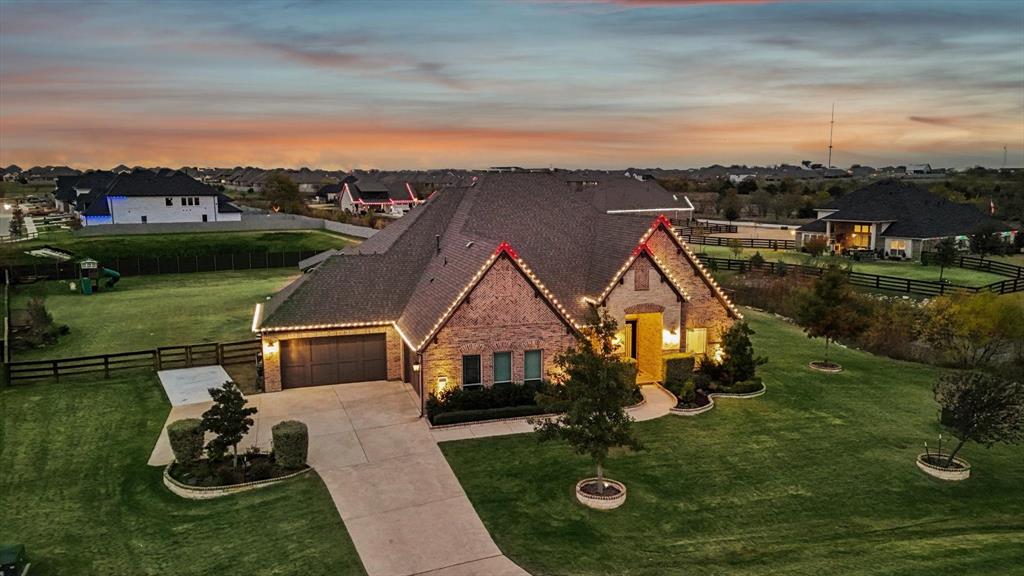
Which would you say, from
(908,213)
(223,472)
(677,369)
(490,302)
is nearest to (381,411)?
(490,302)

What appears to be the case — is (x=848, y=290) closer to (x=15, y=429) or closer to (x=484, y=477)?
(x=484, y=477)

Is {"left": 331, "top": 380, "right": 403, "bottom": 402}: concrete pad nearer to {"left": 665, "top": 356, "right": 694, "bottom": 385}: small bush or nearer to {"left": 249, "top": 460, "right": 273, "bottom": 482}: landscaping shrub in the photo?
{"left": 249, "top": 460, "right": 273, "bottom": 482}: landscaping shrub

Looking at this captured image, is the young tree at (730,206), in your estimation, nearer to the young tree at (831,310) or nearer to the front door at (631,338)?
the young tree at (831,310)

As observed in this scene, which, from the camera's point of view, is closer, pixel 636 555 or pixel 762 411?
pixel 636 555

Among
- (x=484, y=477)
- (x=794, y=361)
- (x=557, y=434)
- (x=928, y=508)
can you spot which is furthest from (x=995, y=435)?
(x=484, y=477)

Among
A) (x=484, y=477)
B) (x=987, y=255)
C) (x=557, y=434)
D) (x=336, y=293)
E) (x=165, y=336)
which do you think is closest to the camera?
(x=557, y=434)

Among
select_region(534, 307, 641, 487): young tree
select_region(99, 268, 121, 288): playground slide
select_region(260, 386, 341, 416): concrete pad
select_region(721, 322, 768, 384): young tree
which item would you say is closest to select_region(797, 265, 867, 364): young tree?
select_region(721, 322, 768, 384): young tree

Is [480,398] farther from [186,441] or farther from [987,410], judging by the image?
[987,410]
